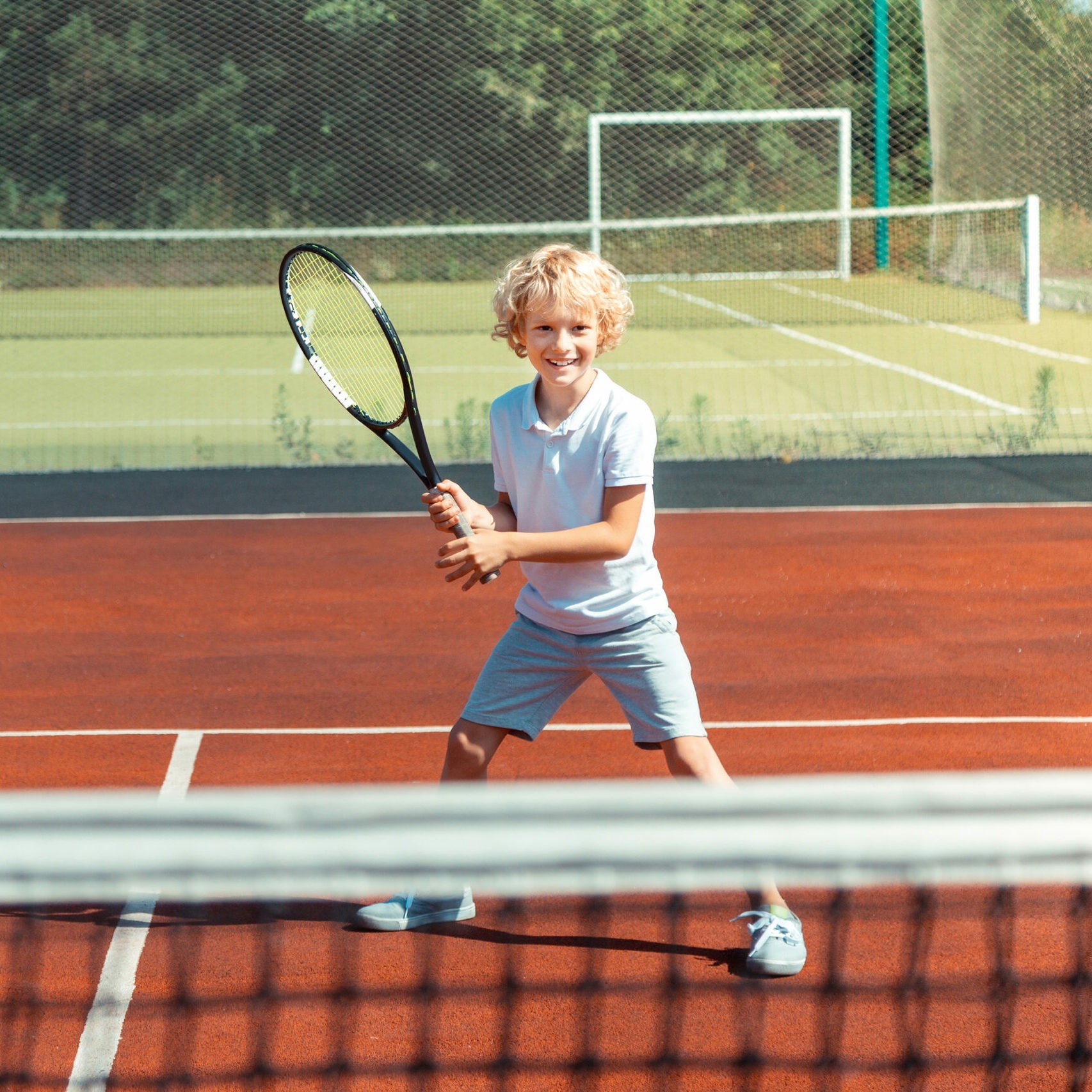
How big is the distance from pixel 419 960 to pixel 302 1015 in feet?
1.10

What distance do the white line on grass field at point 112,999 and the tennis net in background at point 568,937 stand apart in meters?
0.03

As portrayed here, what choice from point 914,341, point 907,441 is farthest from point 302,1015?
point 914,341

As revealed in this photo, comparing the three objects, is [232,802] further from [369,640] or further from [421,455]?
[369,640]

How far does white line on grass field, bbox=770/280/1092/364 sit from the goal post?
45 cm

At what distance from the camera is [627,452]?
10.8 ft

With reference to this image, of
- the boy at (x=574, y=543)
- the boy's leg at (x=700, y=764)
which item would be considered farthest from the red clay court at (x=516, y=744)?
the boy at (x=574, y=543)

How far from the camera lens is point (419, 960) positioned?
11.3 ft

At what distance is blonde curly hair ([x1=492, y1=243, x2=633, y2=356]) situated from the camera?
3.26 m

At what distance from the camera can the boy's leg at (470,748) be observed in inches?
137

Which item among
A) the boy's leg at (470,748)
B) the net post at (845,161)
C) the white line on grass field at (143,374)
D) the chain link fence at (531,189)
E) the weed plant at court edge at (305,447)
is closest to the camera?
the boy's leg at (470,748)

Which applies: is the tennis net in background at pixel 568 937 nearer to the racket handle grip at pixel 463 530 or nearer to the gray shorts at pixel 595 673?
the gray shorts at pixel 595 673

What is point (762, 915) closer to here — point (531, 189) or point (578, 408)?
point (578, 408)

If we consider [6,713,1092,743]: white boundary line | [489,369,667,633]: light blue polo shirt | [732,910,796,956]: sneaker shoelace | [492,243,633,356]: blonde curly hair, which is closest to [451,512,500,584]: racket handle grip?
[489,369,667,633]: light blue polo shirt

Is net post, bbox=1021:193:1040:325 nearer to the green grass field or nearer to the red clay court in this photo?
the green grass field
